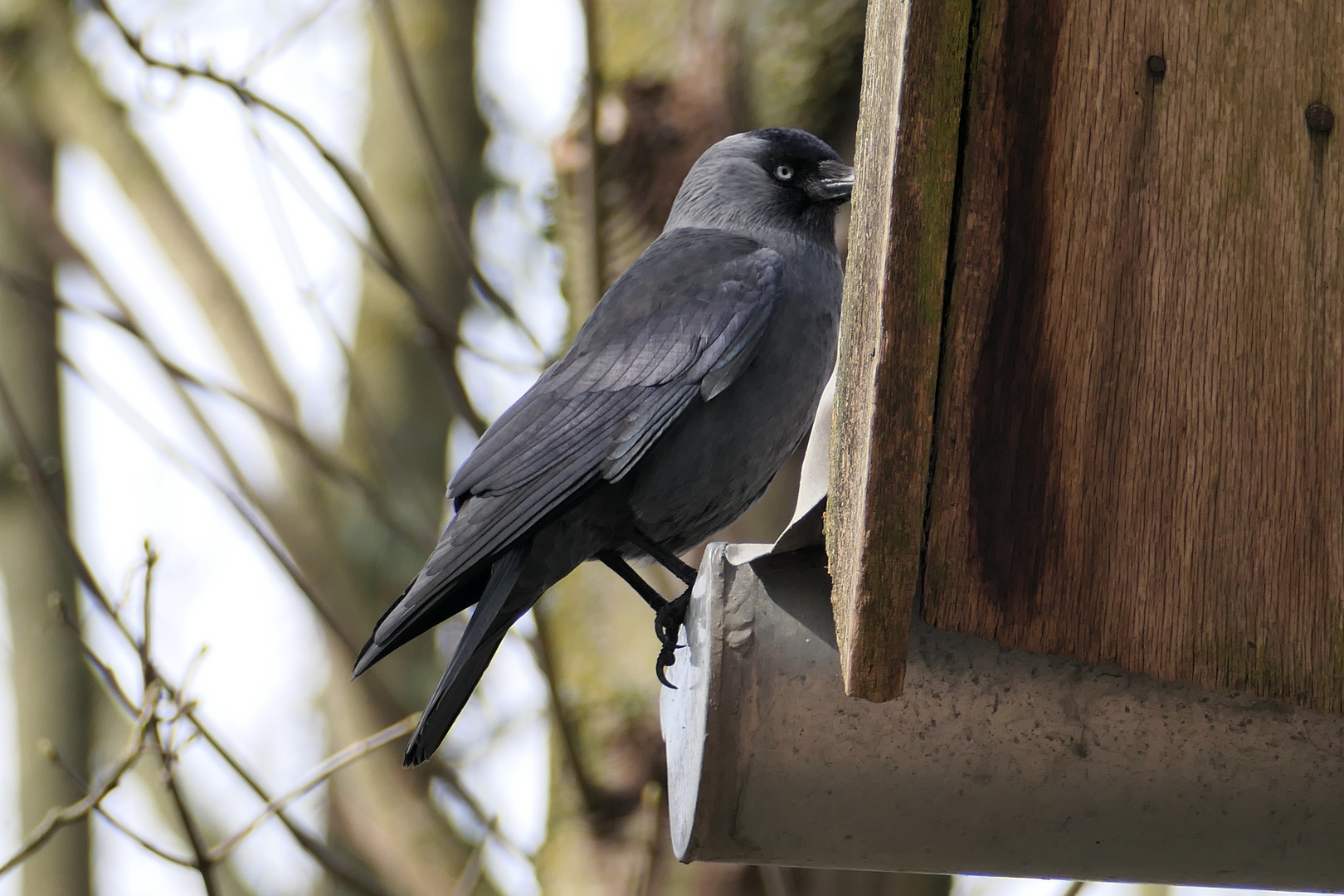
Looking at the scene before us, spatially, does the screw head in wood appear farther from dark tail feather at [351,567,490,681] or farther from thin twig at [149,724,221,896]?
thin twig at [149,724,221,896]

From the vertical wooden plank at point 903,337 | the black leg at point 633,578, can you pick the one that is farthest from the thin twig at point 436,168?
the vertical wooden plank at point 903,337

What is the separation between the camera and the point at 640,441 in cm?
A: 265

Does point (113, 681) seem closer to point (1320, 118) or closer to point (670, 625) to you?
point (670, 625)

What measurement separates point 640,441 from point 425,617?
1.73 feet

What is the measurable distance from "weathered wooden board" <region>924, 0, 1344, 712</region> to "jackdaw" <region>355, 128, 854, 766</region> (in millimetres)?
1187

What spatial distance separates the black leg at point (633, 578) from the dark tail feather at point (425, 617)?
46 centimetres

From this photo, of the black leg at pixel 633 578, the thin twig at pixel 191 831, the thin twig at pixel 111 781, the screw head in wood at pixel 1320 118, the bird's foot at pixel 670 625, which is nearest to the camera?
the screw head in wood at pixel 1320 118

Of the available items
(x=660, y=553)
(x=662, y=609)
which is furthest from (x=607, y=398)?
(x=662, y=609)

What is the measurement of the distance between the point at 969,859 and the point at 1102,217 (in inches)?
31.8

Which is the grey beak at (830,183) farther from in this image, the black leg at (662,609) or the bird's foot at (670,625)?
the bird's foot at (670,625)

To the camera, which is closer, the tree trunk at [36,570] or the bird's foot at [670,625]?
the bird's foot at [670,625]

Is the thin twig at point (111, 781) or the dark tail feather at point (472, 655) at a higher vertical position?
the dark tail feather at point (472, 655)

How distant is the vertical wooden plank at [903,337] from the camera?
1454mm

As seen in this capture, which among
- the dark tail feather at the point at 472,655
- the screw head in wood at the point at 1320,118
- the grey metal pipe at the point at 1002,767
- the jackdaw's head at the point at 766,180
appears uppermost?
the screw head in wood at the point at 1320,118
